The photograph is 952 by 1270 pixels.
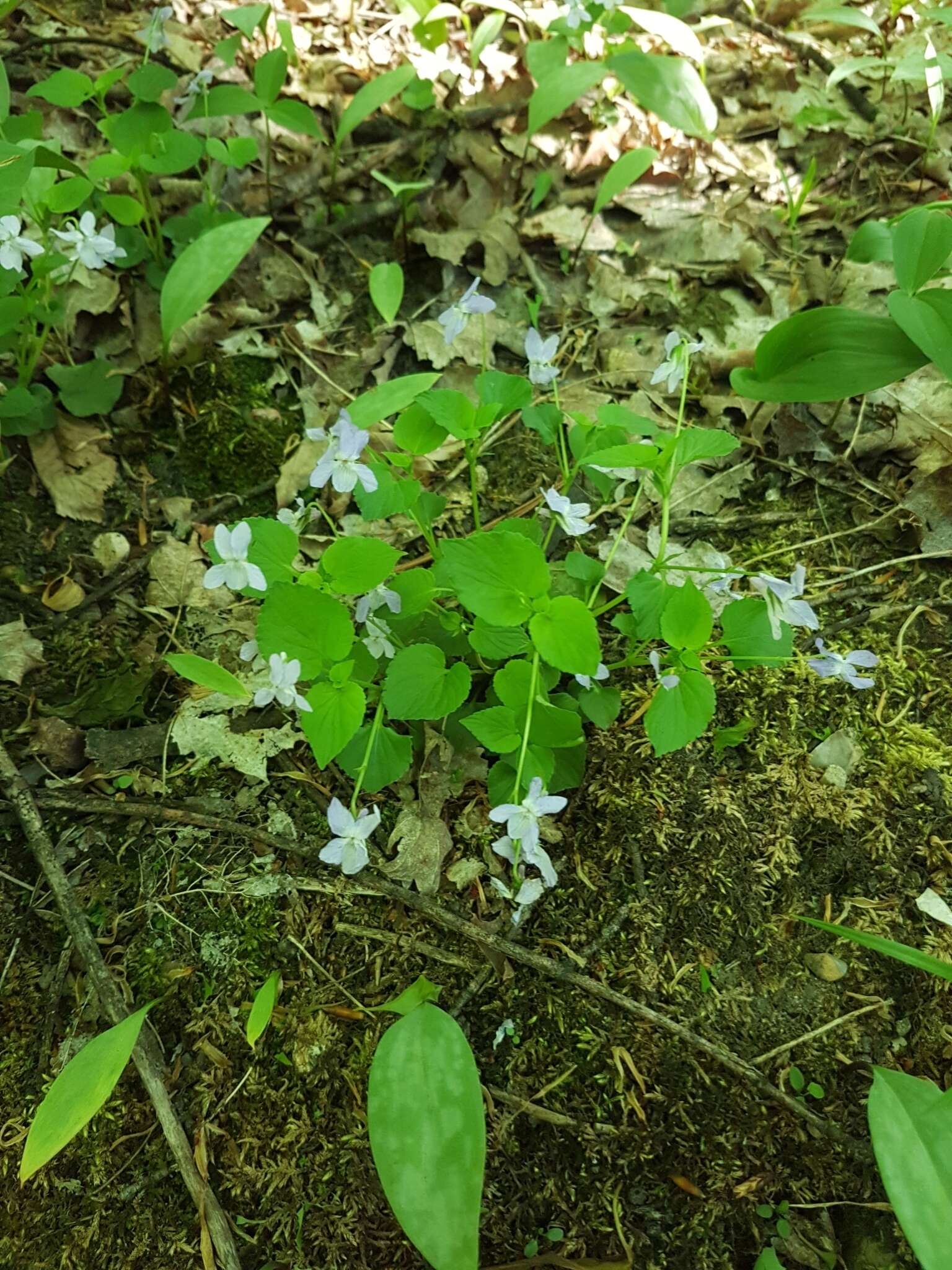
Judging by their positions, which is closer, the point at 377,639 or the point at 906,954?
the point at 906,954

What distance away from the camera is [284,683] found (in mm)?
1280

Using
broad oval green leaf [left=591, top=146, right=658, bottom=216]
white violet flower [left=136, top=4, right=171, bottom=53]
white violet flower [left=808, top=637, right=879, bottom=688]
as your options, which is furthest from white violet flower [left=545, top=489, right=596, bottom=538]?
white violet flower [left=136, top=4, right=171, bottom=53]

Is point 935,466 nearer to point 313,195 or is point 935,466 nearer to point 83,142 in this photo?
point 313,195

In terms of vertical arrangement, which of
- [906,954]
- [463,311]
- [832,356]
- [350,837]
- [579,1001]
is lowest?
[579,1001]

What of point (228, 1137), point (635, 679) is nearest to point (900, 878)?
point (635, 679)

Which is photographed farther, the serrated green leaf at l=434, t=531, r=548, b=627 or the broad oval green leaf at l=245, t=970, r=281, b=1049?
the broad oval green leaf at l=245, t=970, r=281, b=1049

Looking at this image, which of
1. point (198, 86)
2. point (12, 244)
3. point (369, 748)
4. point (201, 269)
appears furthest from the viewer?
point (198, 86)

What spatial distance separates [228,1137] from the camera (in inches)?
54.0

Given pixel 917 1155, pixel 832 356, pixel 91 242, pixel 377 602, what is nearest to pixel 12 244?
pixel 91 242

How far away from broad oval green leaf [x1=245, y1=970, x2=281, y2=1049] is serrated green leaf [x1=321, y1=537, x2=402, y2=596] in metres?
0.73

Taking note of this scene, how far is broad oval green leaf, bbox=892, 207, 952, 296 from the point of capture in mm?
1589

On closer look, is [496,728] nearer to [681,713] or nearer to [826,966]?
[681,713]

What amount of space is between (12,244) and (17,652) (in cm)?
84

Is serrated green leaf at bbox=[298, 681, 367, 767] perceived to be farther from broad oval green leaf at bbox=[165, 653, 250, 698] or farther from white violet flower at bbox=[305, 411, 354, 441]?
white violet flower at bbox=[305, 411, 354, 441]
